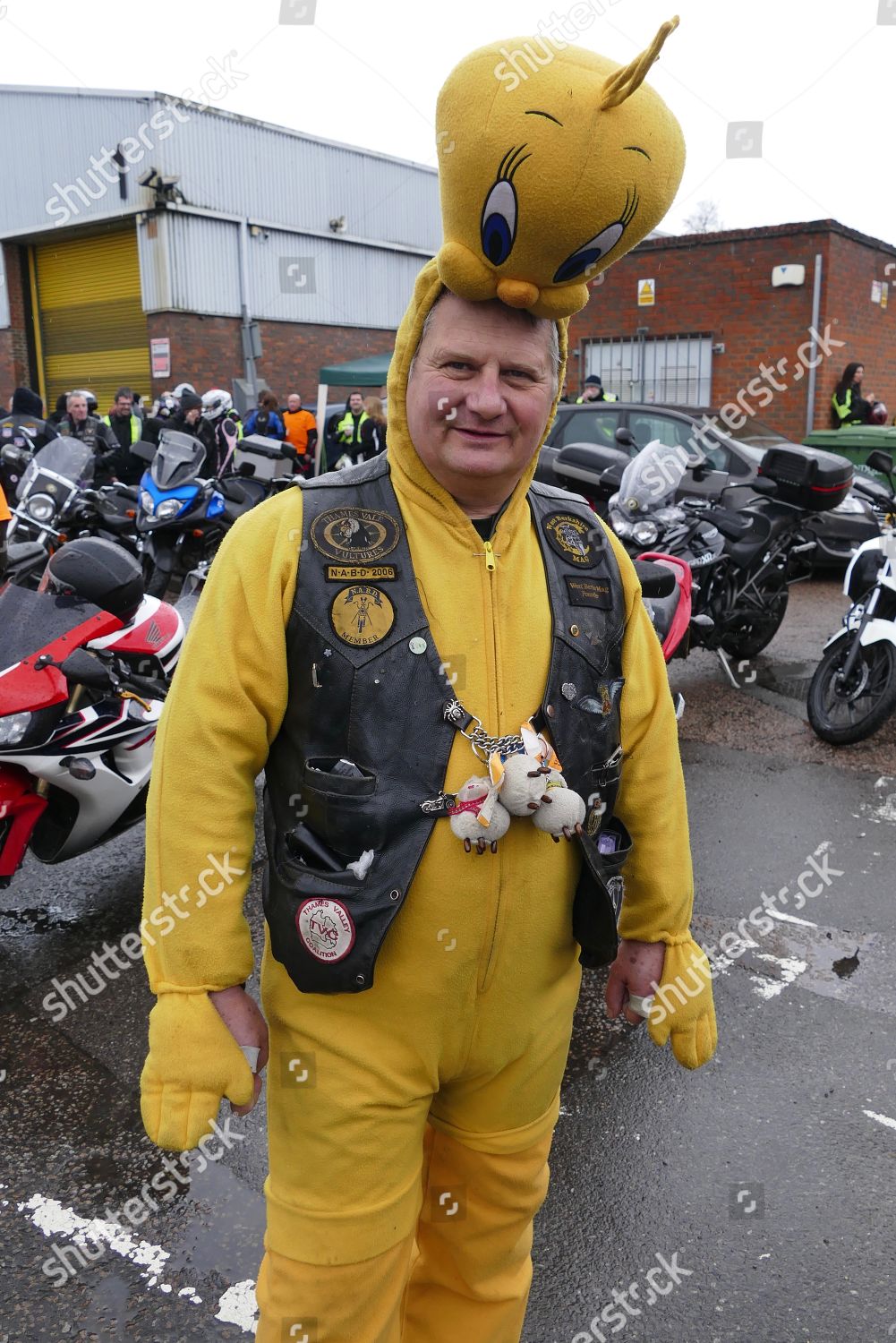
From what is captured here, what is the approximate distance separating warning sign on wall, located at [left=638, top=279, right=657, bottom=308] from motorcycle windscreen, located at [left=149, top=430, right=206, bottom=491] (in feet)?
36.3

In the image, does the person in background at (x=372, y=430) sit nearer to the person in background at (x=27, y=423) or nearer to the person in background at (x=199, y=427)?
the person in background at (x=199, y=427)

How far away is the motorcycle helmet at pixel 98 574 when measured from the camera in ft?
11.0

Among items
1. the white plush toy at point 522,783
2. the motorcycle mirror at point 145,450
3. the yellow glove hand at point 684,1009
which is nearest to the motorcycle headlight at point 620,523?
the motorcycle mirror at point 145,450

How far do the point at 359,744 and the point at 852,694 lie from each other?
4984 millimetres

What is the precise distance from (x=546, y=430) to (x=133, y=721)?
2323mm

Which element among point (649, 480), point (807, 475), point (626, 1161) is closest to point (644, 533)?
point (649, 480)

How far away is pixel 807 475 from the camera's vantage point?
258 inches

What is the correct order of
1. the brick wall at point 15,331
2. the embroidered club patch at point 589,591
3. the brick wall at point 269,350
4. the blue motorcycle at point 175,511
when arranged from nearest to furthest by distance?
the embroidered club patch at point 589,591, the blue motorcycle at point 175,511, the brick wall at point 269,350, the brick wall at point 15,331

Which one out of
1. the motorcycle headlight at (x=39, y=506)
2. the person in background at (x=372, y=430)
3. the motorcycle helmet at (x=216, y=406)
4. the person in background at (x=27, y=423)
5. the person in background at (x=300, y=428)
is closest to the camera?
the motorcycle headlight at (x=39, y=506)

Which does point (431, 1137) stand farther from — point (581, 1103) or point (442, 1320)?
point (581, 1103)

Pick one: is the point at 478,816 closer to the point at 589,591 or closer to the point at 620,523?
the point at 589,591

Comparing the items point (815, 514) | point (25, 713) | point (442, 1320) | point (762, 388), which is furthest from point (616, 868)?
point (762, 388)

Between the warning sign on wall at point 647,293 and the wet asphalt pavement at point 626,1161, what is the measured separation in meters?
14.4

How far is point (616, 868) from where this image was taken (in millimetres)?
1722
